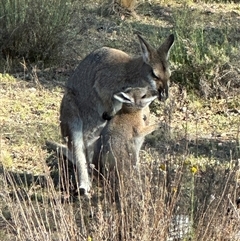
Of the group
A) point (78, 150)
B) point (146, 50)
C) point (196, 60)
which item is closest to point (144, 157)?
point (78, 150)

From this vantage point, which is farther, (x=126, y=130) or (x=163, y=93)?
(x=126, y=130)

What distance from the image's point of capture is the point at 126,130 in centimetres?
652

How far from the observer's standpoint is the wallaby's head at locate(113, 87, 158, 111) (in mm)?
6461

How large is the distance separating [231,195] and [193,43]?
202 inches

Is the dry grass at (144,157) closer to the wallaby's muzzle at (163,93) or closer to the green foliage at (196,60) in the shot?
the green foliage at (196,60)

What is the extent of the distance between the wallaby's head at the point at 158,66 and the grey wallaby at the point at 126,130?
3.7 inches

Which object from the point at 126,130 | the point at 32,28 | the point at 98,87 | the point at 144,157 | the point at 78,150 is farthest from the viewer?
the point at 32,28

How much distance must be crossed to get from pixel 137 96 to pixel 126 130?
12.2 inches

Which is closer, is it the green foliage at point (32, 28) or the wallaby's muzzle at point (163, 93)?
the wallaby's muzzle at point (163, 93)

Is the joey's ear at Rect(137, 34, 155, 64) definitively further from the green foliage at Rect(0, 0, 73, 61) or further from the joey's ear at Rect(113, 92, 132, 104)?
the green foliage at Rect(0, 0, 73, 61)

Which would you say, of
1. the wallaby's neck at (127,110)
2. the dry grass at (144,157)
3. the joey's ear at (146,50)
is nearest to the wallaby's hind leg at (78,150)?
the dry grass at (144,157)

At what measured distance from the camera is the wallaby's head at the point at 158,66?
6.48 meters

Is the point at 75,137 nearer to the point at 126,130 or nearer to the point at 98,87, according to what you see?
the point at 98,87

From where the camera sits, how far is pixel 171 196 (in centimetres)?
471
